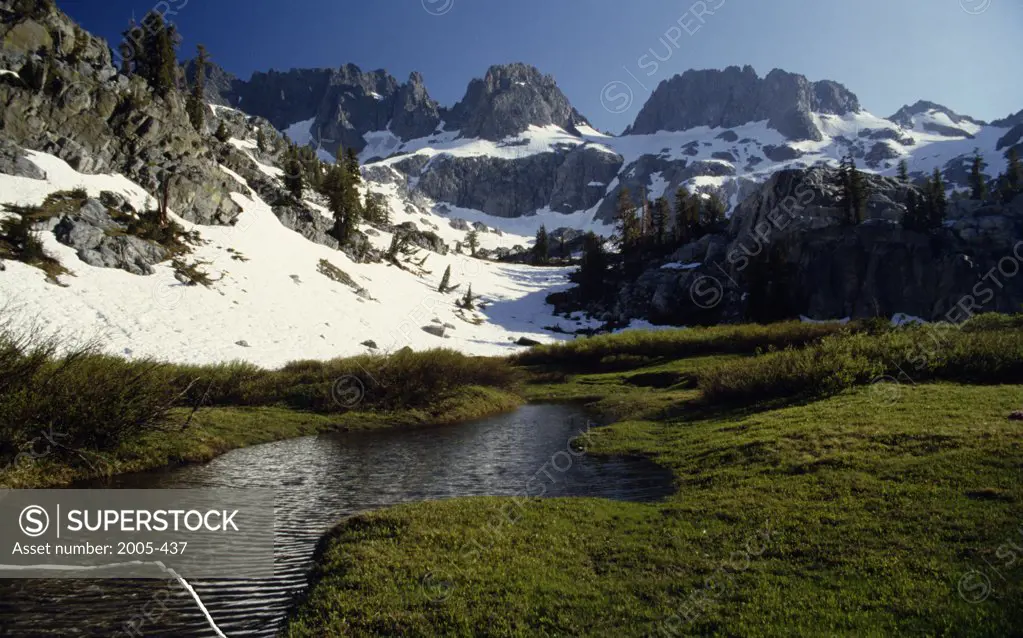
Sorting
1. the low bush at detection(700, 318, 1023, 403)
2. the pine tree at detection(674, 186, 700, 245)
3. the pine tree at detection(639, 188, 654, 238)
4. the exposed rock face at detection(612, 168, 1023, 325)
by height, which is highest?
the pine tree at detection(639, 188, 654, 238)

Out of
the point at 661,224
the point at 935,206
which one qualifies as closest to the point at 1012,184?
the point at 935,206

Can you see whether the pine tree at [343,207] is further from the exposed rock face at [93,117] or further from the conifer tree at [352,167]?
the exposed rock face at [93,117]

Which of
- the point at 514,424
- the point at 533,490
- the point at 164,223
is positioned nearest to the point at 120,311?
the point at 164,223

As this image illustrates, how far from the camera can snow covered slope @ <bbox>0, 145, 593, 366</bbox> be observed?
118ft

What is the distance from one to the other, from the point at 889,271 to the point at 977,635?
280ft

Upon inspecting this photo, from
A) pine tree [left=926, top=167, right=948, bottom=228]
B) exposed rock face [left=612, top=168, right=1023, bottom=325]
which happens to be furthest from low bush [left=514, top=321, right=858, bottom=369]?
pine tree [left=926, top=167, right=948, bottom=228]

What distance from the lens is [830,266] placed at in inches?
3012

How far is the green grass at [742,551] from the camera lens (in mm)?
6887

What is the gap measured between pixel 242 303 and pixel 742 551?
172 ft

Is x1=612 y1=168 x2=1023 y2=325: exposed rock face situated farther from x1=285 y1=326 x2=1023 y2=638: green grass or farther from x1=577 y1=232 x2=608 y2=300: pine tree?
x1=285 y1=326 x2=1023 y2=638: green grass

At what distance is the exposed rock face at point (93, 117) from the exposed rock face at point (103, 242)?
10.2 metres

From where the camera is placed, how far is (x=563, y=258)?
171875mm

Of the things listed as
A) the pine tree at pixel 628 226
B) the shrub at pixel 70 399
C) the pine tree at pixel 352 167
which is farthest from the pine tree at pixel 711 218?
the shrub at pixel 70 399

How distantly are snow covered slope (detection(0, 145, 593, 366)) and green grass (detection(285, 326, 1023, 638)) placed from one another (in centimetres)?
1787
